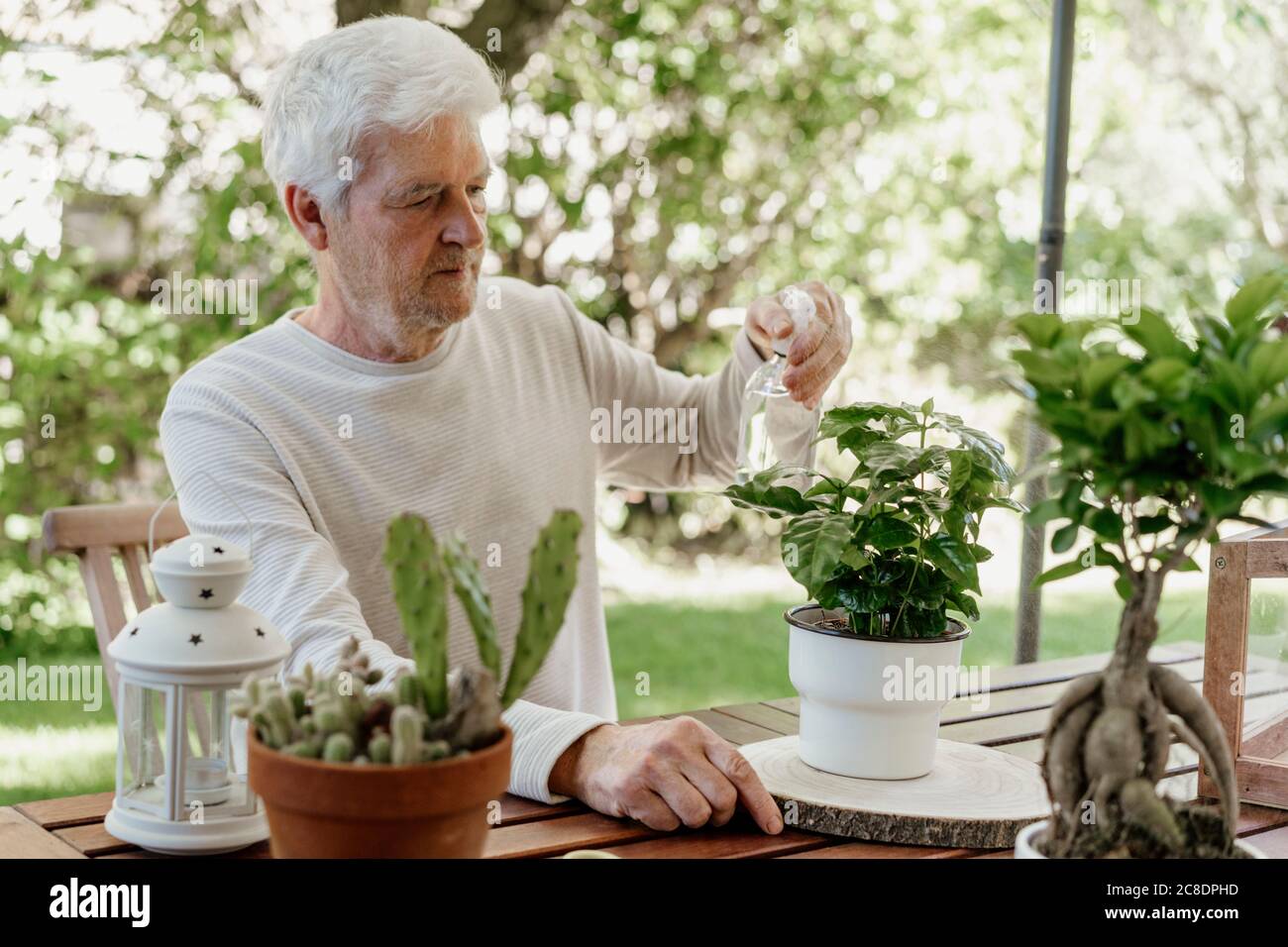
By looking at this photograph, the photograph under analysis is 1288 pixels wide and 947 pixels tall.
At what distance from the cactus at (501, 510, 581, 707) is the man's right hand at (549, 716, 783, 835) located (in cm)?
39

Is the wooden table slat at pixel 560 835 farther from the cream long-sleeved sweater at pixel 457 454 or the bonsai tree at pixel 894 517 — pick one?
the bonsai tree at pixel 894 517

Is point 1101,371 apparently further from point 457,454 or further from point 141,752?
point 457,454

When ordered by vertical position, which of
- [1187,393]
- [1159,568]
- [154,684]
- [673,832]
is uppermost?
[1187,393]

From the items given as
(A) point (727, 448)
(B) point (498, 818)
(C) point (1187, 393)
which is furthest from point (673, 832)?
(A) point (727, 448)

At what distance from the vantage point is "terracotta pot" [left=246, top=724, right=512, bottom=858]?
31.8 inches

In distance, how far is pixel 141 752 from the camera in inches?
45.8

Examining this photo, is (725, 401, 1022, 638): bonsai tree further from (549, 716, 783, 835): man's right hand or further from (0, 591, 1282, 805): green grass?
(0, 591, 1282, 805): green grass

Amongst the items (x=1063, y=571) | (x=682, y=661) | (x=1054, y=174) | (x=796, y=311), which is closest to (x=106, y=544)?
(x=796, y=311)

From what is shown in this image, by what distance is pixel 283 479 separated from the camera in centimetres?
165

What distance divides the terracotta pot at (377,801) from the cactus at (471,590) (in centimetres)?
7

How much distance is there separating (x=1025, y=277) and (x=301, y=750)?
19.9 ft

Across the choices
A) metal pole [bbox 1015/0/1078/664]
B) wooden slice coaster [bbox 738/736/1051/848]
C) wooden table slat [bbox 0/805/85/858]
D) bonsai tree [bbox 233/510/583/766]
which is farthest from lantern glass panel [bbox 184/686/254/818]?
metal pole [bbox 1015/0/1078/664]

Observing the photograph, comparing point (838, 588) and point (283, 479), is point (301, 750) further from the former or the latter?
point (283, 479)

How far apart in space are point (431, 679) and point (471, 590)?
0.07 metres
